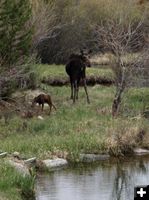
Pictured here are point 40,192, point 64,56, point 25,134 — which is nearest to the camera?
point 40,192

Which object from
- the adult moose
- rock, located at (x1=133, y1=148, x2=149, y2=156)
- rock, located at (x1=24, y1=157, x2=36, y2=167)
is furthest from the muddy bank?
rock, located at (x1=24, y1=157, x2=36, y2=167)

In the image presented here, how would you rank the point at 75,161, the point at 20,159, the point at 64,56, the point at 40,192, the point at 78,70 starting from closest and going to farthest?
the point at 40,192, the point at 20,159, the point at 75,161, the point at 78,70, the point at 64,56

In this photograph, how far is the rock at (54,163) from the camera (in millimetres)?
20644

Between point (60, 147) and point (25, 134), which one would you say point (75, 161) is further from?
point (25, 134)

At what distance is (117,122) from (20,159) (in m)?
5.84

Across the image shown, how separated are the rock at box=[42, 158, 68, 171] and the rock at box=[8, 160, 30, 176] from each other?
174 cm

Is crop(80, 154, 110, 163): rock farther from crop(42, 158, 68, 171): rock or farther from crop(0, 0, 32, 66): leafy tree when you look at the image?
crop(0, 0, 32, 66): leafy tree

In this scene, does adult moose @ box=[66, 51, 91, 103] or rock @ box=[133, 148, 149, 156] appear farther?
adult moose @ box=[66, 51, 91, 103]

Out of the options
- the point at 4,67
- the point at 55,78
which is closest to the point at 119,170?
the point at 4,67

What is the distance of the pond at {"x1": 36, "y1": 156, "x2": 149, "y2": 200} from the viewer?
17828mm

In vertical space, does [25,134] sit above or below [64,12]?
below

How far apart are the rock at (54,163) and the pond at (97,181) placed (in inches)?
11.6

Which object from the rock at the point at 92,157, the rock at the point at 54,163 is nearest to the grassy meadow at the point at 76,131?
the rock at the point at 92,157

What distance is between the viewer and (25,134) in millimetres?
23703
